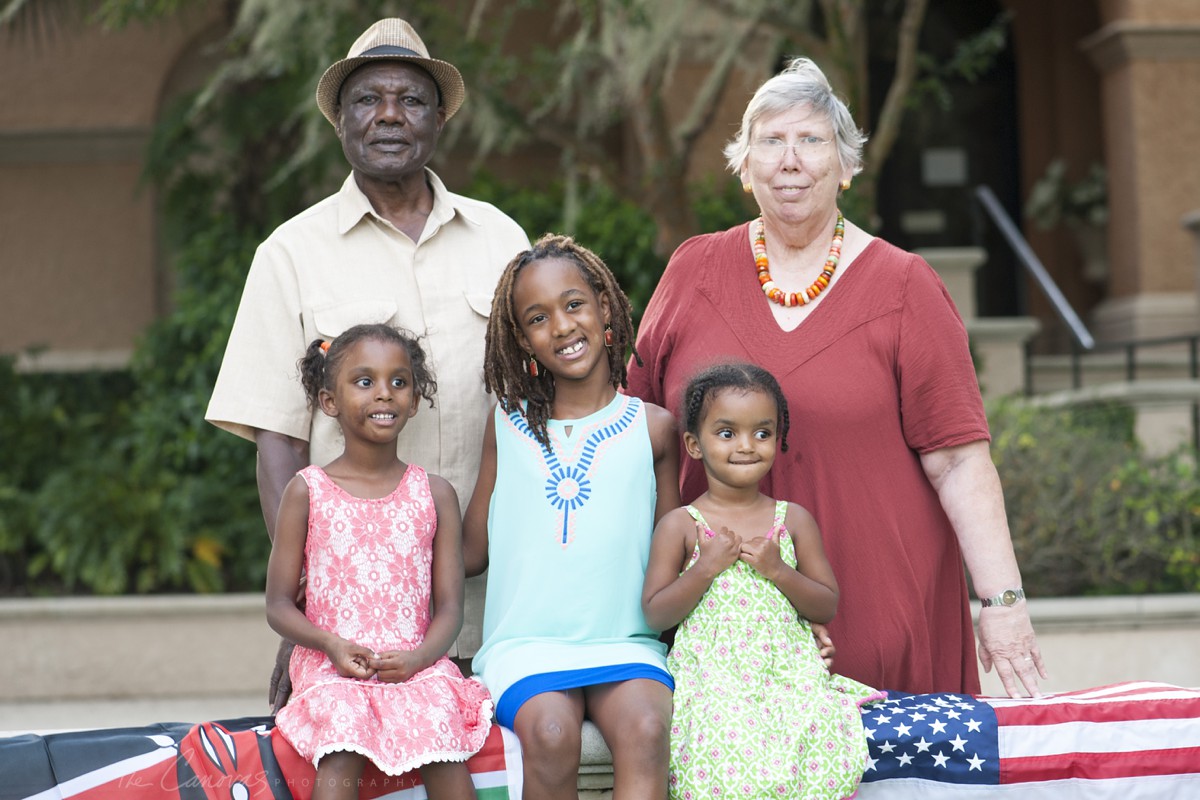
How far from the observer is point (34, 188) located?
35.1ft

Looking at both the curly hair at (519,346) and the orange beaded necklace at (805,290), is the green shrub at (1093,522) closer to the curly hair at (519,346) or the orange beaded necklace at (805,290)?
the orange beaded necklace at (805,290)

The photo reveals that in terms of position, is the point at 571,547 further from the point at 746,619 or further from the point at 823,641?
the point at 823,641

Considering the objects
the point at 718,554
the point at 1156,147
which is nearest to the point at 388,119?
the point at 718,554

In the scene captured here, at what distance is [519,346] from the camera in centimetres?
335

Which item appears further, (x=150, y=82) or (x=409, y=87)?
(x=150, y=82)

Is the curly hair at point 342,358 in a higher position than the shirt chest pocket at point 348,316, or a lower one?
lower

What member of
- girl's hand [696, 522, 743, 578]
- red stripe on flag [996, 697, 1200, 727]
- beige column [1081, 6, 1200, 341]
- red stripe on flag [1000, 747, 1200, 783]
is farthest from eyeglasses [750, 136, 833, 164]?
beige column [1081, 6, 1200, 341]

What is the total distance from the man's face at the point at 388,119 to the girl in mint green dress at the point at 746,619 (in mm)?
890

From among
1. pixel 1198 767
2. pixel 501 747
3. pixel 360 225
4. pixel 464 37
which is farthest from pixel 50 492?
pixel 1198 767

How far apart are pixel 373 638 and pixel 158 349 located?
18.6 feet

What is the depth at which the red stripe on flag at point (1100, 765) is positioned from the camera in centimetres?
319

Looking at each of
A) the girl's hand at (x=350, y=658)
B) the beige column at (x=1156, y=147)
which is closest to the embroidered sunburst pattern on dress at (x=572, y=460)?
the girl's hand at (x=350, y=658)

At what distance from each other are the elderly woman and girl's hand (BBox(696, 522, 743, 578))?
36 cm

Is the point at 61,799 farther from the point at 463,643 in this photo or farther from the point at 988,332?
the point at 988,332
